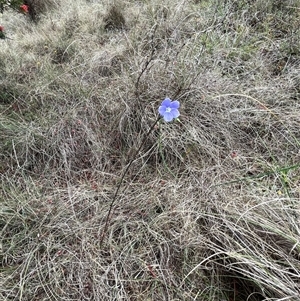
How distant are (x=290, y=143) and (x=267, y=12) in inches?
57.7

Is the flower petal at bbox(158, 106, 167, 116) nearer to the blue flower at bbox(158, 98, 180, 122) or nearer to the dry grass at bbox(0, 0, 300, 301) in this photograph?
the blue flower at bbox(158, 98, 180, 122)

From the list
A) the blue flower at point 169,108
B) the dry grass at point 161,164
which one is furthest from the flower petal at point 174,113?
the dry grass at point 161,164

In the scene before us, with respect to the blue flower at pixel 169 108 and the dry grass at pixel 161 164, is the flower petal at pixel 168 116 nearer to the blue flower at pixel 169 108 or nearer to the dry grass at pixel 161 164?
the blue flower at pixel 169 108

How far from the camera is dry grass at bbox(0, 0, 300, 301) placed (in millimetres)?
1139

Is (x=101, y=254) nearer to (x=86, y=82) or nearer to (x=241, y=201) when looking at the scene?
(x=241, y=201)

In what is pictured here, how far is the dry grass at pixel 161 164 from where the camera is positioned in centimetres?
114

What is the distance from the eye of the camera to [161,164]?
1.58 metres

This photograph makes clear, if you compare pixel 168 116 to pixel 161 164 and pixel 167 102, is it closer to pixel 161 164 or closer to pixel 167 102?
pixel 167 102

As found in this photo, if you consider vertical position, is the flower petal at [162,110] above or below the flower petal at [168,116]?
above

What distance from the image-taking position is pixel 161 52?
7.07 ft

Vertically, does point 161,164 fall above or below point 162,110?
below

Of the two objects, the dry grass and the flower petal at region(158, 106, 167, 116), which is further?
the dry grass

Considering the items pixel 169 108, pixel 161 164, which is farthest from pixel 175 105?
pixel 161 164

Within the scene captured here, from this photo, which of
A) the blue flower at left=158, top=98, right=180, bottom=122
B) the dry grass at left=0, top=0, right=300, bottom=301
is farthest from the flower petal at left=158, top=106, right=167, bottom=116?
the dry grass at left=0, top=0, right=300, bottom=301
